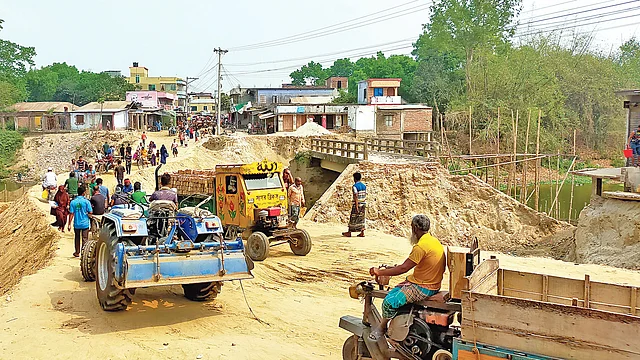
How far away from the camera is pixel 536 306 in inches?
200

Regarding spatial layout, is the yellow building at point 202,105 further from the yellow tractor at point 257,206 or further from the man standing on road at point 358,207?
the yellow tractor at point 257,206

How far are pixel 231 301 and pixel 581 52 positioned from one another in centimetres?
5242

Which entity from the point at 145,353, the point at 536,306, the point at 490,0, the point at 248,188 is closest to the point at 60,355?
the point at 145,353

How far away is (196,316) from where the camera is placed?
909 cm

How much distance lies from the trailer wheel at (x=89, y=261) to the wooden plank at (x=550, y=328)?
7.06 m

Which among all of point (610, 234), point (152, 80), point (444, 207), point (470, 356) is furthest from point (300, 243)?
point (152, 80)

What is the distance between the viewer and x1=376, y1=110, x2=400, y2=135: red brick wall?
50.6 m

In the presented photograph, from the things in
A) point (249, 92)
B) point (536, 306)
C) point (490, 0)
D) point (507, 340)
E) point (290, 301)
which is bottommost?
point (290, 301)

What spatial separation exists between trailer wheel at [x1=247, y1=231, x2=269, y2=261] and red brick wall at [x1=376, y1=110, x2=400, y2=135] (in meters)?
37.7

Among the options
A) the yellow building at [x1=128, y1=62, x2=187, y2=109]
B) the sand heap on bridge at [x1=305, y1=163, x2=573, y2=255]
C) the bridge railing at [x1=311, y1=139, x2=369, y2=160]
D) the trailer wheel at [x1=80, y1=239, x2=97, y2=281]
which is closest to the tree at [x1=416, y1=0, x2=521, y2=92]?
the bridge railing at [x1=311, y1=139, x2=369, y2=160]

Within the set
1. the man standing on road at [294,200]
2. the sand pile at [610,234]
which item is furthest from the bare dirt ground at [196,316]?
the sand pile at [610,234]

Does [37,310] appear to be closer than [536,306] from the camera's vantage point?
No

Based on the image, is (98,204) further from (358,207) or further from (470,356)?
(470,356)

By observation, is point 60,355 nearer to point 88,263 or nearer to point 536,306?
point 88,263
